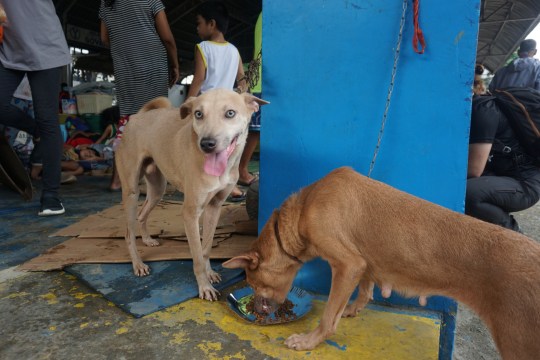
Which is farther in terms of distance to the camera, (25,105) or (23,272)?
(25,105)

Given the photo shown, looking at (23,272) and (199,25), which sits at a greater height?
(199,25)

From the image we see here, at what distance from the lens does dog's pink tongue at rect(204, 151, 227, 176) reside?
2.32 metres

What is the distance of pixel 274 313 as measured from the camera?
2258 millimetres

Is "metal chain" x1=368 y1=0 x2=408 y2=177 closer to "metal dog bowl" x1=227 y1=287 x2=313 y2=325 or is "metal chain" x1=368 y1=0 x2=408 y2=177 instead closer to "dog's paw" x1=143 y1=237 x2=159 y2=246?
"metal dog bowl" x1=227 y1=287 x2=313 y2=325

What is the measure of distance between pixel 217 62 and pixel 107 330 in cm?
300

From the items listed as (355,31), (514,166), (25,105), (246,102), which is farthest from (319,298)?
(25,105)

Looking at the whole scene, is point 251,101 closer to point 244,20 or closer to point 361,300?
point 361,300

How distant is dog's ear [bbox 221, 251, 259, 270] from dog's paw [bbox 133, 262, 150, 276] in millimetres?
900

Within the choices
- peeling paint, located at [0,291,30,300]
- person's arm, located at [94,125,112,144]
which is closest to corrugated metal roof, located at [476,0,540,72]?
person's arm, located at [94,125,112,144]

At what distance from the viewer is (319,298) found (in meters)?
2.54

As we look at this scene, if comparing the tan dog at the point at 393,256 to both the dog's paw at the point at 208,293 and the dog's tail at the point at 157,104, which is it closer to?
the dog's paw at the point at 208,293

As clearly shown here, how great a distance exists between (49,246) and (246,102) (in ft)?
7.03

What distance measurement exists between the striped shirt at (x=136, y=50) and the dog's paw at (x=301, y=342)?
3.29 meters

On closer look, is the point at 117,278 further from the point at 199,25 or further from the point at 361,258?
the point at 199,25
